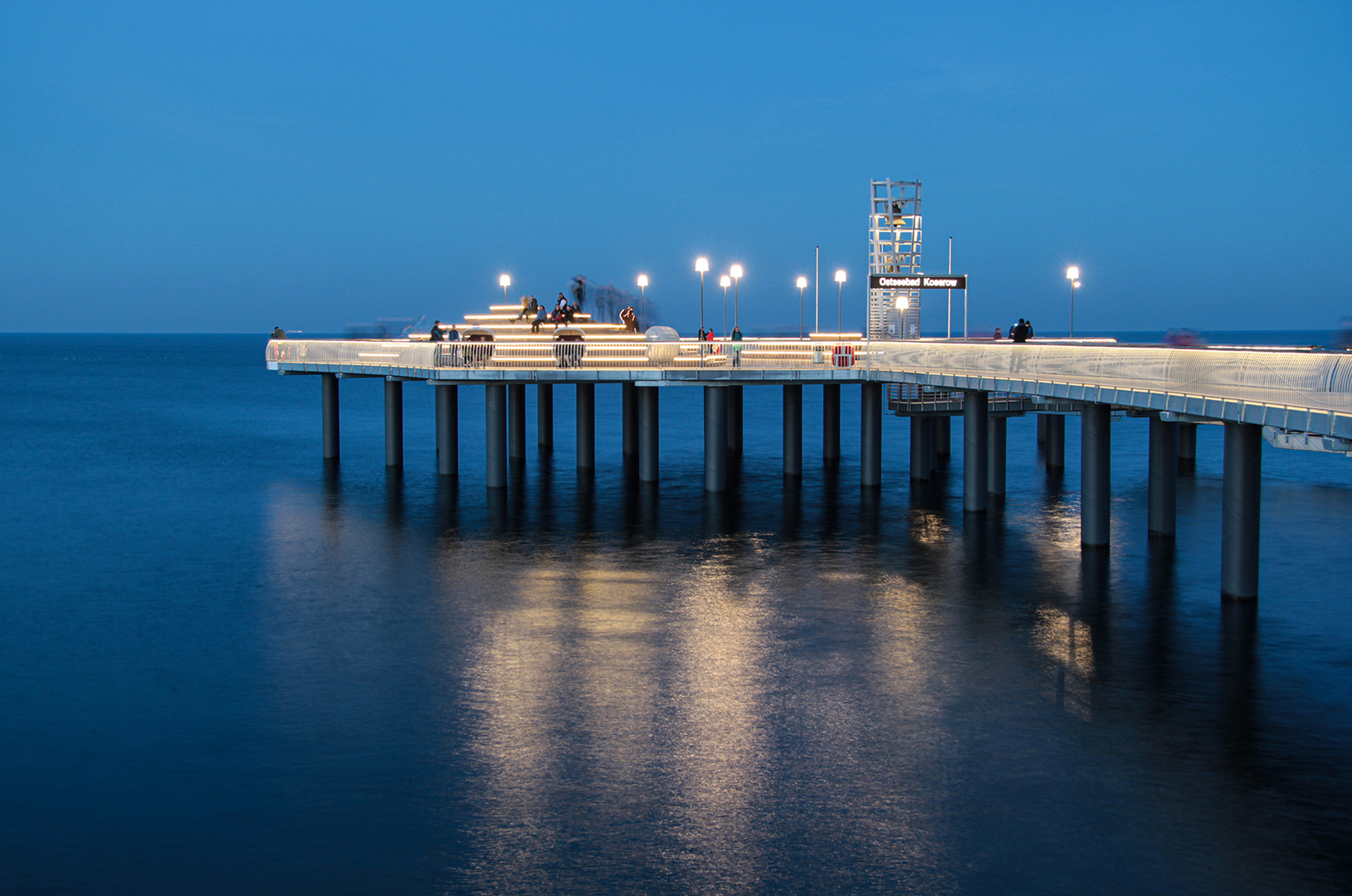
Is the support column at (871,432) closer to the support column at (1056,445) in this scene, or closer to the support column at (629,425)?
the support column at (1056,445)

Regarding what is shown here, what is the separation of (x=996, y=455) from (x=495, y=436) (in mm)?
14674

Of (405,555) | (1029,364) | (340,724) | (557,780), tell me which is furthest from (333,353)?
(557,780)

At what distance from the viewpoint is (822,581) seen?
2494 cm

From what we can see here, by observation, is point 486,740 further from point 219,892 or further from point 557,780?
point 219,892

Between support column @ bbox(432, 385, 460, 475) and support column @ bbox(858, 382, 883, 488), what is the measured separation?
12296 millimetres

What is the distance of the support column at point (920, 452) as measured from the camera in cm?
3978

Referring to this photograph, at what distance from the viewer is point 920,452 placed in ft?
131

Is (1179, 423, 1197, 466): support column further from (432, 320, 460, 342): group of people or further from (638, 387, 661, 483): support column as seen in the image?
(432, 320, 460, 342): group of people

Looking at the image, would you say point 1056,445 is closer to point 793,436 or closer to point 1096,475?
point 793,436

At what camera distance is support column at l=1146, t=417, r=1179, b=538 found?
27719 mm

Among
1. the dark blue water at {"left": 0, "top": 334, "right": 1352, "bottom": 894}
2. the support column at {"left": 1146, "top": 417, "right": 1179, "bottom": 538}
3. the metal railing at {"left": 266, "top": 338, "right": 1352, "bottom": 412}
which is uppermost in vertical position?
the metal railing at {"left": 266, "top": 338, "right": 1352, "bottom": 412}

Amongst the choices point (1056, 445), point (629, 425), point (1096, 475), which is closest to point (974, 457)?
point (1096, 475)

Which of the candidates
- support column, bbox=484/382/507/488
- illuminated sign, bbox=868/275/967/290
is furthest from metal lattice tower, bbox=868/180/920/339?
support column, bbox=484/382/507/488

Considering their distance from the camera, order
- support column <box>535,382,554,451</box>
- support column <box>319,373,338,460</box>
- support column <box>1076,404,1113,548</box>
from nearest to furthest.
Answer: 1. support column <box>1076,404,1113,548</box>
2. support column <box>319,373,338,460</box>
3. support column <box>535,382,554,451</box>
